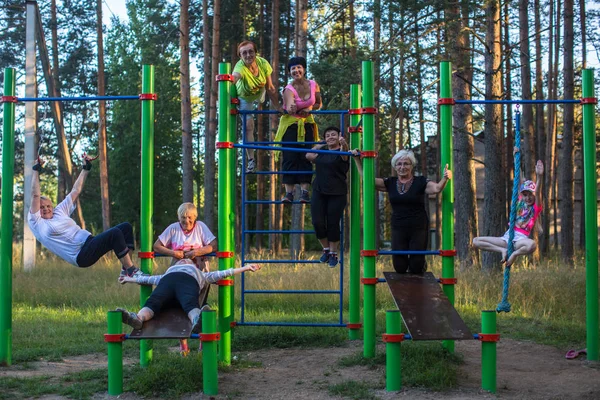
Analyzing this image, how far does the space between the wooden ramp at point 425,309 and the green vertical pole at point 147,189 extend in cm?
238

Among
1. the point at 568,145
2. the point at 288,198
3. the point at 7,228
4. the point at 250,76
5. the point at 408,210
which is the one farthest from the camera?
the point at 568,145

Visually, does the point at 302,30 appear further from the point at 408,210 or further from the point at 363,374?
the point at 363,374

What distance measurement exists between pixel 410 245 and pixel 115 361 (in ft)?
9.96

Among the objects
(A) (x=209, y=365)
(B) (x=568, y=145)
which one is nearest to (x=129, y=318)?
(A) (x=209, y=365)

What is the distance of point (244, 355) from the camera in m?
7.96

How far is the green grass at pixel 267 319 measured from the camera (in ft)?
20.8

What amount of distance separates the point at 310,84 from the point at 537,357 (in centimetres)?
394

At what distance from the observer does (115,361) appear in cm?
611

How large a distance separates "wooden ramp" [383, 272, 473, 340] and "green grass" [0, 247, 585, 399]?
41 cm

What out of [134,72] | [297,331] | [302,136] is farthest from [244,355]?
[134,72]

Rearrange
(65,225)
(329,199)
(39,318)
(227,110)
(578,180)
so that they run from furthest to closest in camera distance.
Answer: (578,180) → (39,318) → (329,199) → (65,225) → (227,110)

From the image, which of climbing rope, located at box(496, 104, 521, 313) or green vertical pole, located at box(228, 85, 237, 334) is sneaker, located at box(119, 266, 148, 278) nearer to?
green vertical pole, located at box(228, 85, 237, 334)

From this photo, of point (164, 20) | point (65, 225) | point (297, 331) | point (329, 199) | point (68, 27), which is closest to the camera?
point (65, 225)

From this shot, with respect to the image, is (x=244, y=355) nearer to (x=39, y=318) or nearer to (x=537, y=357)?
(x=537, y=357)
